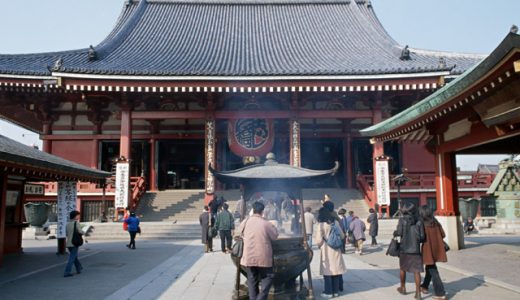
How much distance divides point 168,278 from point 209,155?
1039 centimetres

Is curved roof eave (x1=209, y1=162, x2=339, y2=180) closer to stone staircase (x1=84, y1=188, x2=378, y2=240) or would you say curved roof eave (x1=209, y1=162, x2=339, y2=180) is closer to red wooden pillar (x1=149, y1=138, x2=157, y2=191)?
stone staircase (x1=84, y1=188, x2=378, y2=240)

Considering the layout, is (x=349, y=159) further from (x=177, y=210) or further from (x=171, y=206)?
(x=171, y=206)

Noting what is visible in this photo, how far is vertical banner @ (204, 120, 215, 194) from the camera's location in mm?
17828

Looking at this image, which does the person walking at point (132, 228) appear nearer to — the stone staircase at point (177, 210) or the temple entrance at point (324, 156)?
the stone staircase at point (177, 210)

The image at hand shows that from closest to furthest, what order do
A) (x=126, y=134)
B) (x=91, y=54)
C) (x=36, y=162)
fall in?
1. (x=36, y=162)
2. (x=126, y=134)
3. (x=91, y=54)

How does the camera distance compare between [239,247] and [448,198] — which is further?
[448,198]

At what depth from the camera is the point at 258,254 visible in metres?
5.38

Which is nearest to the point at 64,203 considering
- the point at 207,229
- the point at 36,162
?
the point at 36,162

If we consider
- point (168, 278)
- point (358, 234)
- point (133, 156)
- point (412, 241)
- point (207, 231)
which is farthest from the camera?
point (133, 156)

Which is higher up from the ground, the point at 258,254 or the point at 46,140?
the point at 46,140

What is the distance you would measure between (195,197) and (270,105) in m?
6.31

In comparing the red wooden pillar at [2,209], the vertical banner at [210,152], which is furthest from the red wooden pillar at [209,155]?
the red wooden pillar at [2,209]

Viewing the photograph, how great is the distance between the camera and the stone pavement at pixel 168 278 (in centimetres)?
682

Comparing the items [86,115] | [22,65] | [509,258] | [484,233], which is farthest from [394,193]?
[22,65]
